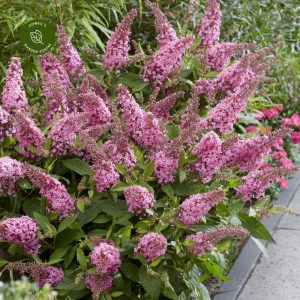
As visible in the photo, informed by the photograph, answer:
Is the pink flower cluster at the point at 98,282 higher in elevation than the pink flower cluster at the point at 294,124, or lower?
higher

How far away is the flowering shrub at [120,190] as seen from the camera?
120 inches

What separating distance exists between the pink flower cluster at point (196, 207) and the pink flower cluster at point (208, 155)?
20cm

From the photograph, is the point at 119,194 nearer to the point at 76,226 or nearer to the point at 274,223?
the point at 76,226

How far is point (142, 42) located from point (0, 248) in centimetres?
267

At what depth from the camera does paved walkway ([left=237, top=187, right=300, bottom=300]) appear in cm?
420

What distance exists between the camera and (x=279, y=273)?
4461 mm

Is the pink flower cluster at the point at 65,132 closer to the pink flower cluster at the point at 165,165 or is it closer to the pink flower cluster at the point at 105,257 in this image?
the pink flower cluster at the point at 165,165

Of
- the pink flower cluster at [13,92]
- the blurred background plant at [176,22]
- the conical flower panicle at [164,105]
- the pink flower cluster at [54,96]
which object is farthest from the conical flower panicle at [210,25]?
the pink flower cluster at [13,92]

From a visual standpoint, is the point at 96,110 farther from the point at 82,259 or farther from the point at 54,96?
the point at 82,259

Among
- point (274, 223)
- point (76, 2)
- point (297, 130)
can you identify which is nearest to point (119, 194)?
point (76, 2)

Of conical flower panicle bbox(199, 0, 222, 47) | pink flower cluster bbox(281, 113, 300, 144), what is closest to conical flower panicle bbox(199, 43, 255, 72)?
conical flower panicle bbox(199, 0, 222, 47)

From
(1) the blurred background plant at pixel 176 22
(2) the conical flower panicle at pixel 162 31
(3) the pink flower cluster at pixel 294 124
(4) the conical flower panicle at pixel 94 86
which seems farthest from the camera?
(3) the pink flower cluster at pixel 294 124

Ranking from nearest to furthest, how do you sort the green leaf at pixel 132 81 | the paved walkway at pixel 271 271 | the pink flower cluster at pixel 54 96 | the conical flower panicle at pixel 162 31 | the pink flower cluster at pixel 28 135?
1. the pink flower cluster at pixel 28 135
2. the pink flower cluster at pixel 54 96
3. the green leaf at pixel 132 81
4. the conical flower panicle at pixel 162 31
5. the paved walkway at pixel 271 271

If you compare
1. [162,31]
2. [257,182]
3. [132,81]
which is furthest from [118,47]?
[257,182]
